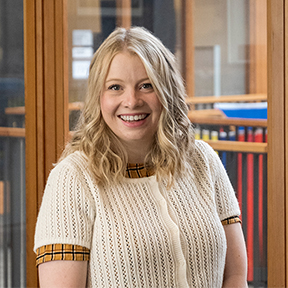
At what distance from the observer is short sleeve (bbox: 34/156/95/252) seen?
126 cm

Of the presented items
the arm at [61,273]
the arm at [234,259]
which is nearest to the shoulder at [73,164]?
the arm at [61,273]

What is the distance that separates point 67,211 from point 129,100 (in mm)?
382

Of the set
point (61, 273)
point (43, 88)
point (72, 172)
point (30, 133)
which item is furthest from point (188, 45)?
point (61, 273)

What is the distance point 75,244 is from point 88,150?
0.30m

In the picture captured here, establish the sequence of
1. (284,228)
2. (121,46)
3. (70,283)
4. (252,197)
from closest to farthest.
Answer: (70,283), (121,46), (284,228), (252,197)

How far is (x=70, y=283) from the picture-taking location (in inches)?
49.1

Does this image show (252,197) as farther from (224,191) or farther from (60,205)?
(60,205)

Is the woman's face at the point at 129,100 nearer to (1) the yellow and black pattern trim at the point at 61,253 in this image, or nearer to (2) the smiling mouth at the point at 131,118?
(2) the smiling mouth at the point at 131,118

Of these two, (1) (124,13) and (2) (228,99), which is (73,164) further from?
(1) (124,13)

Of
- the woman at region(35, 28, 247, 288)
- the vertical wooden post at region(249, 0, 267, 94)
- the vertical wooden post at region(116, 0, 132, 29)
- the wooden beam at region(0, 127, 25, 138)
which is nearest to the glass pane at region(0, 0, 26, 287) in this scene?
the wooden beam at region(0, 127, 25, 138)

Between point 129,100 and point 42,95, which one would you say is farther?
point 42,95

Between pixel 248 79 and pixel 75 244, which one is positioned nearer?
pixel 75 244

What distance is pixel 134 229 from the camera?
1.29 meters

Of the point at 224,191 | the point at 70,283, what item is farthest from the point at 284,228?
the point at 70,283
